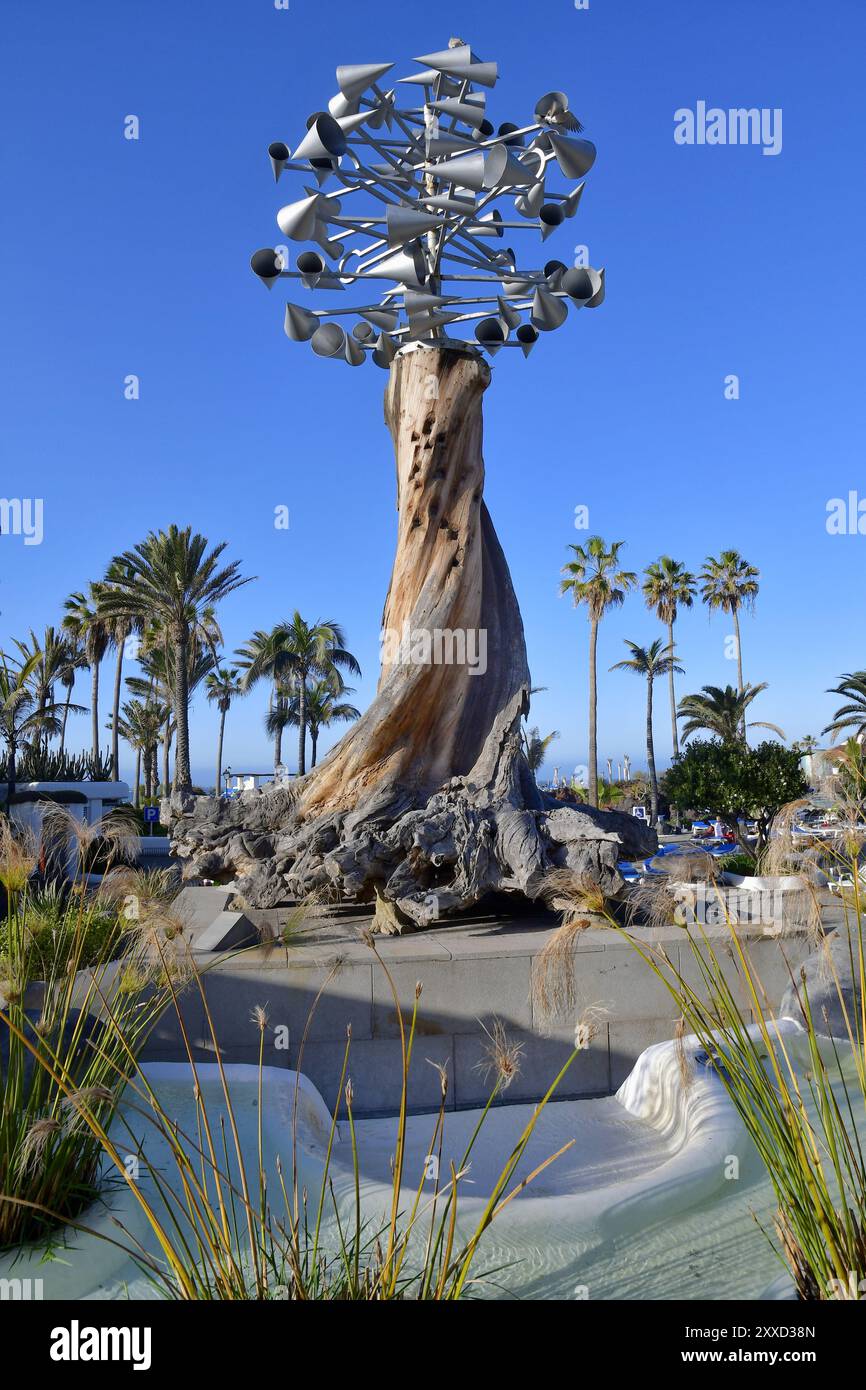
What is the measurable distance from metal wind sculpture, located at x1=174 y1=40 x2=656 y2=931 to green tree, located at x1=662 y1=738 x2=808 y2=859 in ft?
47.7

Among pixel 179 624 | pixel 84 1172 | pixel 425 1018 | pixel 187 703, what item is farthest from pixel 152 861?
pixel 84 1172

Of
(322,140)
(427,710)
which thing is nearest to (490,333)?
(322,140)

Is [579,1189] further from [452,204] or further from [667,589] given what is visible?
[667,589]

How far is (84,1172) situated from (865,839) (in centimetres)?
368

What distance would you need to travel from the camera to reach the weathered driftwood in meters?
8.75

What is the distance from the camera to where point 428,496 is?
977cm

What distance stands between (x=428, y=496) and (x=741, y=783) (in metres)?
16.0

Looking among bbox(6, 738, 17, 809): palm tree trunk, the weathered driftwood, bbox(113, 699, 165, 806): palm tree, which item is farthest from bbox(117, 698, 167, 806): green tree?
the weathered driftwood

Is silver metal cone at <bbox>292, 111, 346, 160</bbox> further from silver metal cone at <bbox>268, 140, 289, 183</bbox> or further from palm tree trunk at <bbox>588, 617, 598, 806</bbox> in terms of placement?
palm tree trunk at <bbox>588, 617, 598, 806</bbox>

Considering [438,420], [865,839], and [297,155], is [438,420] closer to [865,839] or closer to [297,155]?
[297,155]

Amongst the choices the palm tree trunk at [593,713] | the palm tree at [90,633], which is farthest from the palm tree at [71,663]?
the palm tree trunk at [593,713]

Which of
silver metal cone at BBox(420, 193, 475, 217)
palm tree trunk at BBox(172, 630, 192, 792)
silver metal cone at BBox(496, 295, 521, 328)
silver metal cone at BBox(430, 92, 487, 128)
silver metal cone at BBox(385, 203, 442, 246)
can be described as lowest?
palm tree trunk at BBox(172, 630, 192, 792)

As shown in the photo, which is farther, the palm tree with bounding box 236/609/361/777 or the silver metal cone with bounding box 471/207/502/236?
the palm tree with bounding box 236/609/361/777
